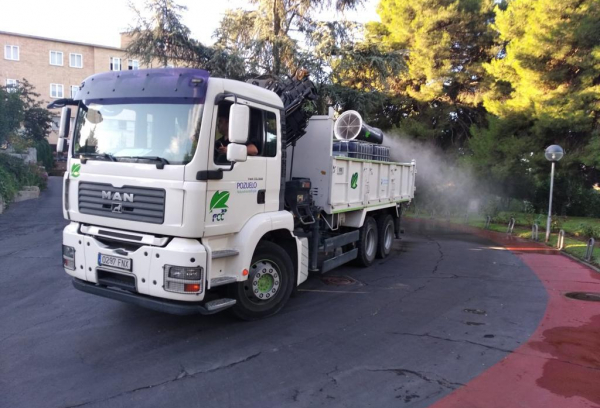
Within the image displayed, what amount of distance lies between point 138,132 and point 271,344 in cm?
285

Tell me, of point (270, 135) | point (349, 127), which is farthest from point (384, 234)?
point (270, 135)

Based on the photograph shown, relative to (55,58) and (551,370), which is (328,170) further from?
(55,58)

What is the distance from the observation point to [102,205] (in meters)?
5.16

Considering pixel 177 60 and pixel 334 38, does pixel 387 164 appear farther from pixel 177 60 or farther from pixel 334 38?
pixel 177 60

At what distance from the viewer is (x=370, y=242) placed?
9.55m

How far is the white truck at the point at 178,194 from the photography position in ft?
15.5

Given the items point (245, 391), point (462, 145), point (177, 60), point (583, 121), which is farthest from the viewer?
point (462, 145)

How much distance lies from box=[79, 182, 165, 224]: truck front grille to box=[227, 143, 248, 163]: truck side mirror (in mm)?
833

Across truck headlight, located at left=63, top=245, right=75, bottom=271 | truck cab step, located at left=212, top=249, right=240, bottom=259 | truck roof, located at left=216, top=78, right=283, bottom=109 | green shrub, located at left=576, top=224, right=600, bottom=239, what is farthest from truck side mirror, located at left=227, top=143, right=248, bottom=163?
green shrub, located at left=576, top=224, right=600, bottom=239

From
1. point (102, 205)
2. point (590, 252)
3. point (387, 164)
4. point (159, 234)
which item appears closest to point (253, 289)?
point (159, 234)

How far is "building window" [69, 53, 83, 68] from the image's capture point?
41.0 m

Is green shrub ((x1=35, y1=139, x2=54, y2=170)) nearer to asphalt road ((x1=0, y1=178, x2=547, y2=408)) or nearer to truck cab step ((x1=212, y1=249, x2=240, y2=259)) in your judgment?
asphalt road ((x1=0, y1=178, x2=547, y2=408))

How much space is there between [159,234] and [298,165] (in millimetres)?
3200

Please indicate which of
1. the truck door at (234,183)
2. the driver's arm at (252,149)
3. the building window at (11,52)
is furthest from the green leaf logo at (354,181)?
the building window at (11,52)
